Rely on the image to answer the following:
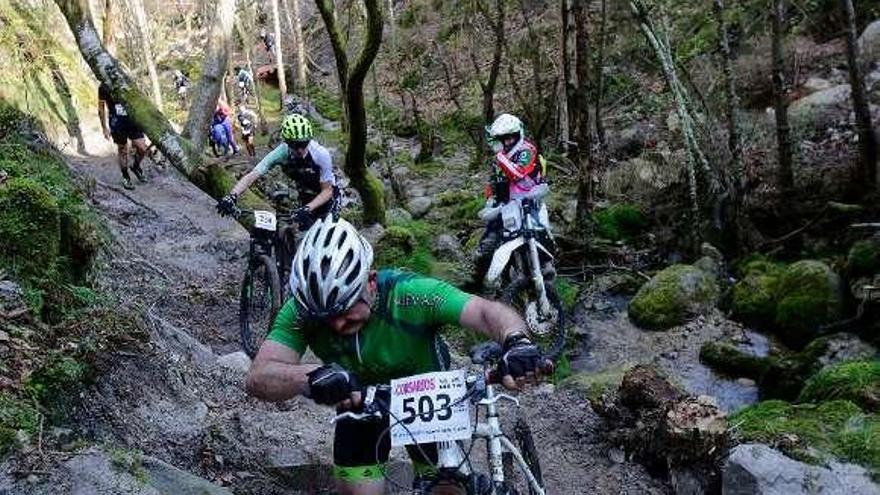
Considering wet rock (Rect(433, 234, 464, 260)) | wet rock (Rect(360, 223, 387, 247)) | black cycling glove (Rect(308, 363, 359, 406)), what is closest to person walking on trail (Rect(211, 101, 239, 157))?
wet rock (Rect(433, 234, 464, 260))

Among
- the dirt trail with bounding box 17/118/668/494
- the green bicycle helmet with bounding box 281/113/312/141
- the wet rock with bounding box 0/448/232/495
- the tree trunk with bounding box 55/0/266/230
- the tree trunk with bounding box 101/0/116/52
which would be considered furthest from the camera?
the tree trunk with bounding box 101/0/116/52

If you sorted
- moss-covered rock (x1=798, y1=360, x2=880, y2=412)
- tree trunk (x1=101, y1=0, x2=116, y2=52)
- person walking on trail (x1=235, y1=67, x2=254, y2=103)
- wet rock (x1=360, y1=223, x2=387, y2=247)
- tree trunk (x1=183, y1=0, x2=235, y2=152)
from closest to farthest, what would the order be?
moss-covered rock (x1=798, y1=360, x2=880, y2=412)
tree trunk (x1=183, y1=0, x2=235, y2=152)
wet rock (x1=360, y1=223, x2=387, y2=247)
tree trunk (x1=101, y1=0, x2=116, y2=52)
person walking on trail (x1=235, y1=67, x2=254, y2=103)

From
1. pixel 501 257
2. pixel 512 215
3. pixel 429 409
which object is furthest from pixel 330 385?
pixel 512 215

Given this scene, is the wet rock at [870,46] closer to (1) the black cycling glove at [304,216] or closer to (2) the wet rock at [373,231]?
(2) the wet rock at [373,231]

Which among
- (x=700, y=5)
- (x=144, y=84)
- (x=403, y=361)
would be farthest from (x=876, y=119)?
(x=144, y=84)

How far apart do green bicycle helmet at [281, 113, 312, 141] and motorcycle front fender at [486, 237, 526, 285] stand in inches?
93.6

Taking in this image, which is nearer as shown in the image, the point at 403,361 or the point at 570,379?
the point at 403,361

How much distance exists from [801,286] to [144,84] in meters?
24.8

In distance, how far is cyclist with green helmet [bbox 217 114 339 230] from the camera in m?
7.66

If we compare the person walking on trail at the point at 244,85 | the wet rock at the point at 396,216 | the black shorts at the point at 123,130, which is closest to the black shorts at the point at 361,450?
the wet rock at the point at 396,216

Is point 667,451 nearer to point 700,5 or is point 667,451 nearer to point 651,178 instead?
point 651,178

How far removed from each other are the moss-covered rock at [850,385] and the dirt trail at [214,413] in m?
1.72

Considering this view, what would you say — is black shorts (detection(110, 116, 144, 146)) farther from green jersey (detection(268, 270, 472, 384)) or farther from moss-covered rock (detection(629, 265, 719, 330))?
green jersey (detection(268, 270, 472, 384))

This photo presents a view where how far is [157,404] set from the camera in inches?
204
